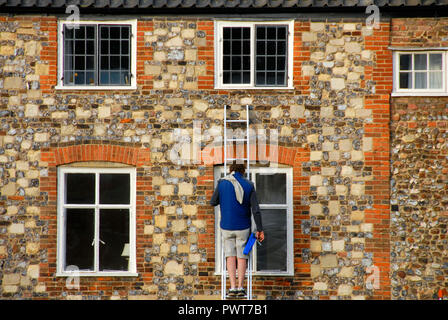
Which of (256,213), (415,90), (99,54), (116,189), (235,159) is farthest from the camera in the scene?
(99,54)

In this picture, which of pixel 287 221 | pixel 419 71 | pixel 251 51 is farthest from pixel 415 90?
pixel 287 221

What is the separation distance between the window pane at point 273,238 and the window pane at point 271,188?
0.63ft

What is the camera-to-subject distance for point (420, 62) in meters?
13.7

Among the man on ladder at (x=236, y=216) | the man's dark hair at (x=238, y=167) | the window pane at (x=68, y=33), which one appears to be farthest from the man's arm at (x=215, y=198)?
the window pane at (x=68, y=33)

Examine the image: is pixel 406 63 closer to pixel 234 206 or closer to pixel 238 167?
pixel 238 167

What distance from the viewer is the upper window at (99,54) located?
13.8 meters

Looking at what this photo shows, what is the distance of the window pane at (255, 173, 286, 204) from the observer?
13664mm

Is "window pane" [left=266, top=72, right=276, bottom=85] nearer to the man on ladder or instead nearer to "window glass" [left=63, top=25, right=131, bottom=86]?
the man on ladder

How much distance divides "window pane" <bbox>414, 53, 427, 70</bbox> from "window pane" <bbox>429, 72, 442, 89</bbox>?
0.19m

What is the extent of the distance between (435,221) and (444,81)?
8.01 ft

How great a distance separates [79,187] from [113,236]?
105cm

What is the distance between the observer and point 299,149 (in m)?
13.5

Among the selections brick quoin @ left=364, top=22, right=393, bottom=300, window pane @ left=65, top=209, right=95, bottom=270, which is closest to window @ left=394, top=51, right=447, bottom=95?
brick quoin @ left=364, top=22, right=393, bottom=300

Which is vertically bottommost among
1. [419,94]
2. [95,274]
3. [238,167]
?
[95,274]
